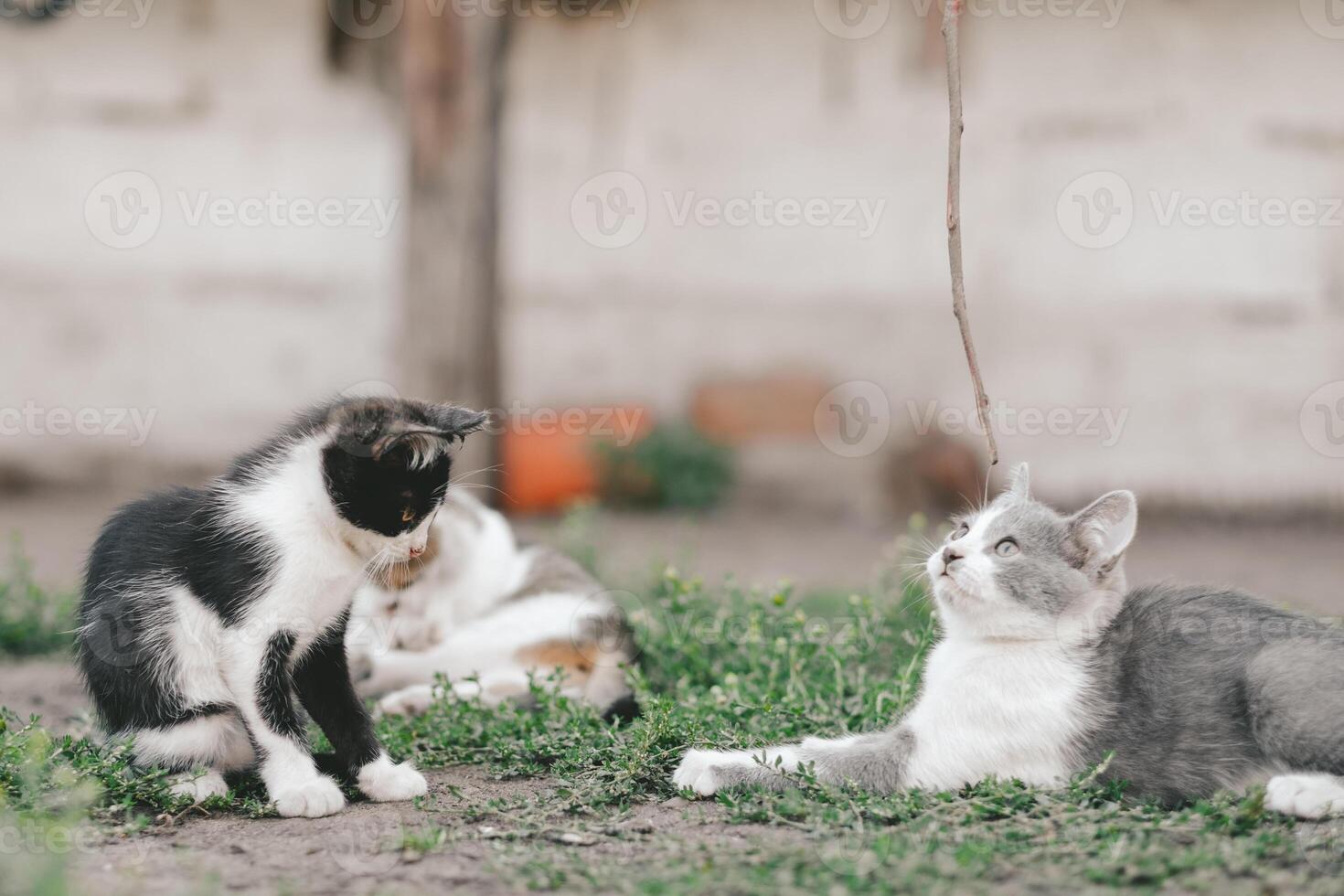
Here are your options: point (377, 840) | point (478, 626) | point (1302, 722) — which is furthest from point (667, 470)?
point (1302, 722)

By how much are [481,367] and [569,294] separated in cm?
148

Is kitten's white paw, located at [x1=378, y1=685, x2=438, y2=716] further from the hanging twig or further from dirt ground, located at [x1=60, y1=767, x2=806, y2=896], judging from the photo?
the hanging twig

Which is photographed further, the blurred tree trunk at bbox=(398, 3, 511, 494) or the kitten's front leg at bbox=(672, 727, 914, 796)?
the blurred tree trunk at bbox=(398, 3, 511, 494)

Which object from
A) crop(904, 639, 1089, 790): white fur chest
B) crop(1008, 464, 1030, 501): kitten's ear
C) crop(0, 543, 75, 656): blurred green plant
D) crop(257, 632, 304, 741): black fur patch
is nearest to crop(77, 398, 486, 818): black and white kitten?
crop(257, 632, 304, 741): black fur patch

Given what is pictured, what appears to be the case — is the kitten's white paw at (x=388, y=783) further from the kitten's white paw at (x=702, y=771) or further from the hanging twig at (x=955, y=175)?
the hanging twig at (x=955, y=175)

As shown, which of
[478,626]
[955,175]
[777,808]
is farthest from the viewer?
[478,626]

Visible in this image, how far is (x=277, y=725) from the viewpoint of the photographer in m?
3.21

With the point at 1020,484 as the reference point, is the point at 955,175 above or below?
above

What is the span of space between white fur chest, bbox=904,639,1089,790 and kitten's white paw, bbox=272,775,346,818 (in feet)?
5.01

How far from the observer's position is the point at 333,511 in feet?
10.6

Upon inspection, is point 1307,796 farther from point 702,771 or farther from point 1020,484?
point 702,771

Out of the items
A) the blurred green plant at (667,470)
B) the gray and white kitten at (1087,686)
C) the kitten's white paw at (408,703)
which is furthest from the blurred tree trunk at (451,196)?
the gray and white kitten at (1087,686)

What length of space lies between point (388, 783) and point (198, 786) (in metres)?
0.50

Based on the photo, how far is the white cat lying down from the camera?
4.43 m
